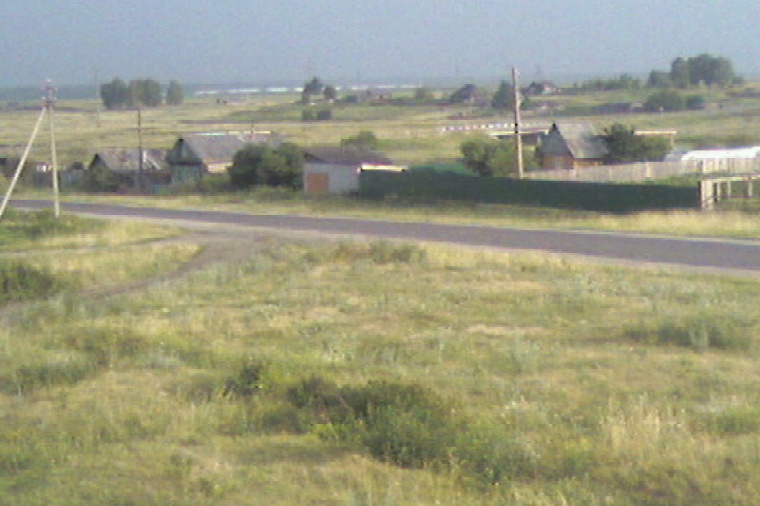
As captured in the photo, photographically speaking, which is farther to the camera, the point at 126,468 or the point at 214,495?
the point at 126,468

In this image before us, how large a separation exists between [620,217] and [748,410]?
1158 inches

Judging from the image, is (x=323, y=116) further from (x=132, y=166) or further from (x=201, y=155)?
(x=201, y=155)

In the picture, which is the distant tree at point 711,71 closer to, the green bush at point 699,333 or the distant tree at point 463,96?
the distant tree at point 463,96

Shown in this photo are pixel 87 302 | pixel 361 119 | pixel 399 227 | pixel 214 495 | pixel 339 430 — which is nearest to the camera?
pixel 214 495

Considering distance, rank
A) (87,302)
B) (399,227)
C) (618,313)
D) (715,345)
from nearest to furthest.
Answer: (715,345)
(618,313)
(87,302)
(399,227)

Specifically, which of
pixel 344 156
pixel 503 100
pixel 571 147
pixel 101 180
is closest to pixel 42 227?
pixel 344 156

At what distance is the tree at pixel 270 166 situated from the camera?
197 feet

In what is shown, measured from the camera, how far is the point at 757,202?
4047 cm

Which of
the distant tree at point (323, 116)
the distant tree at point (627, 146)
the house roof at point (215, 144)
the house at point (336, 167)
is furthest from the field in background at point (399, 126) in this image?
the house at point (336, 167)

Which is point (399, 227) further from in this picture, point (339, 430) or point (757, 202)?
point (339, 430)

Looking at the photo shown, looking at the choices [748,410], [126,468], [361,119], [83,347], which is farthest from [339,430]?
[361,119]

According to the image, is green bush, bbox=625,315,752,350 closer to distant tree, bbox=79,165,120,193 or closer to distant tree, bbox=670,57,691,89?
distant tree, bbox=79,165,120,193

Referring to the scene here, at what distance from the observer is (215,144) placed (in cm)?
7319

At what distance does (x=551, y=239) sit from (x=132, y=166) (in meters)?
48.2
